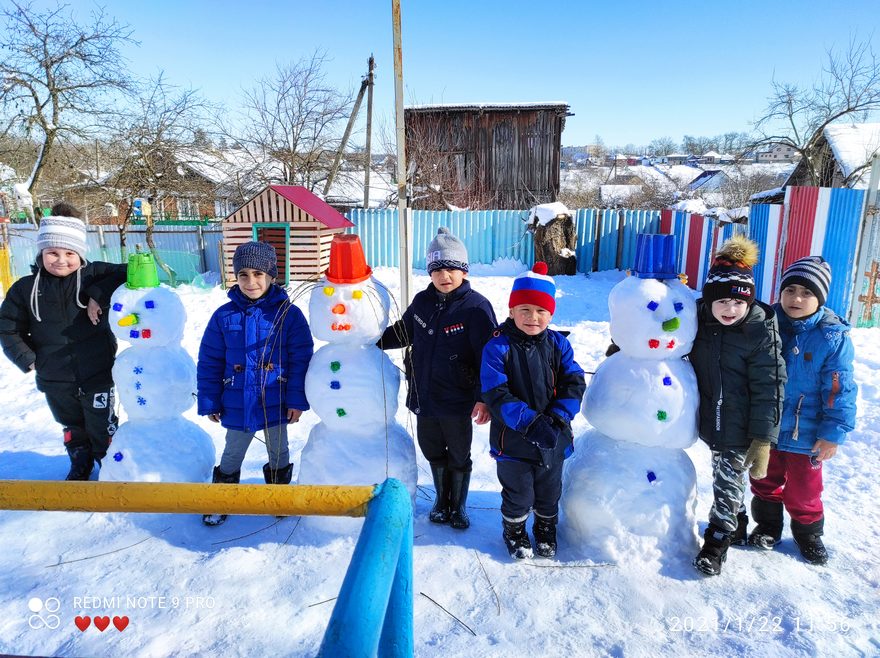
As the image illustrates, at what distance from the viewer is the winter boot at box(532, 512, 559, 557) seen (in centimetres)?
266

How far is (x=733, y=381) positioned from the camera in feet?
8.15

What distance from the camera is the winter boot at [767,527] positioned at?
9.03 feet

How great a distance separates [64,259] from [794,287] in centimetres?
385

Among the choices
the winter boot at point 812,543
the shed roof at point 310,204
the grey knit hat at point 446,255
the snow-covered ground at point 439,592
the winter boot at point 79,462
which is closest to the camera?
the snow-covered ground at point 439,592

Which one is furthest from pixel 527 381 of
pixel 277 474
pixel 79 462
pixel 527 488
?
pixel 79 462

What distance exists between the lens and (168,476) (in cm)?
290

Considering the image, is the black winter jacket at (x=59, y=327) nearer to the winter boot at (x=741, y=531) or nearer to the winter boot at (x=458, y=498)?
the winter boot at (x=458, y=498)

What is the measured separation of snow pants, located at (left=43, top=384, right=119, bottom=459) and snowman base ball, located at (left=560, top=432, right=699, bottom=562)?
276 cm

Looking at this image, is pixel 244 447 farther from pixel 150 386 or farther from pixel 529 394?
pixel 529 394

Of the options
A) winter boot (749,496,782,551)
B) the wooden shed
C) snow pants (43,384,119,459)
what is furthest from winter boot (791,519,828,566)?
the wooden shed

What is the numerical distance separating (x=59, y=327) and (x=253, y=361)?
4.21 ft

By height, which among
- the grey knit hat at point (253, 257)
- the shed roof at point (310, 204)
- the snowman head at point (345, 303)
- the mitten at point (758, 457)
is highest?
the shed roof at point (310, 204)

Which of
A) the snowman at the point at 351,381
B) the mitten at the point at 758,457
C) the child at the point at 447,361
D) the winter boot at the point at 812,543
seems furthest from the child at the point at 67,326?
the winter boot at the point at 812,543

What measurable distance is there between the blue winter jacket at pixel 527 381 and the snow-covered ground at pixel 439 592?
0.60 m
